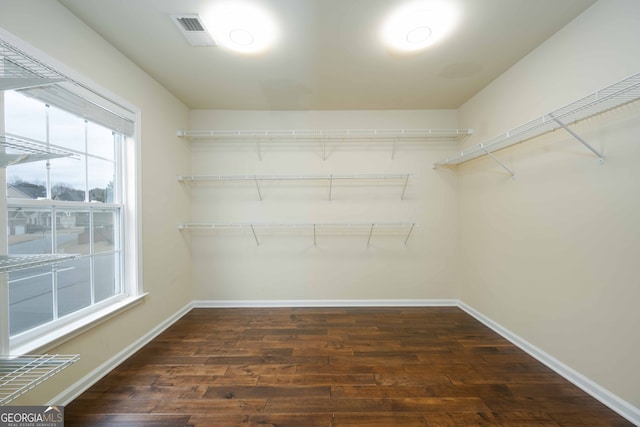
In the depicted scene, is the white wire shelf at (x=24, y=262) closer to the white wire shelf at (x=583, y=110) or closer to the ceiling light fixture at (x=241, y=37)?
the ceiling light fixture at (x=241, y=37)

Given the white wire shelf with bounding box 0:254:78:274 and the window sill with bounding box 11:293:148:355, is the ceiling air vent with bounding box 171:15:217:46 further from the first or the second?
the window sill with bounding box 11:293:148:355

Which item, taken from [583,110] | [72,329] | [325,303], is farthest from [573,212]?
[72,329]

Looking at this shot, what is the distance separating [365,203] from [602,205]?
187 cm

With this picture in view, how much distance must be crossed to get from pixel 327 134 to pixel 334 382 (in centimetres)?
244

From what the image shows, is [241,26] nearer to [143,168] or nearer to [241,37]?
[241,37]

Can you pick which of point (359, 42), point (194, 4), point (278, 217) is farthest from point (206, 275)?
point (359, 42)

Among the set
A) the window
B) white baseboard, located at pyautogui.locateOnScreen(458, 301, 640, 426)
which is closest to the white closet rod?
the window

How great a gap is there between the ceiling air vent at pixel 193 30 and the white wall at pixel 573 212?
2490mm

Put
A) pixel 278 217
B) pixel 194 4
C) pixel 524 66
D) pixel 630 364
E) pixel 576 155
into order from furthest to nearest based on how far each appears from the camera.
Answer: pixel 278 217, pixel 524 66, pixel 576 155, pixel 194 4, pixel 630 364

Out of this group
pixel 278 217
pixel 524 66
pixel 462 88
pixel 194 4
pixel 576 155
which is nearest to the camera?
pixel 194 4

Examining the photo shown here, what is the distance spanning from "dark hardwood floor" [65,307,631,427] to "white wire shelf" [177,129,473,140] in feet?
6.91

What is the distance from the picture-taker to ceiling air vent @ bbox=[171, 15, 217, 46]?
155 centimetres

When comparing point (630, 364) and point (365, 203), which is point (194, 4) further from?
point (630, 364)

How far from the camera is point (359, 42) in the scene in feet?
5.80
